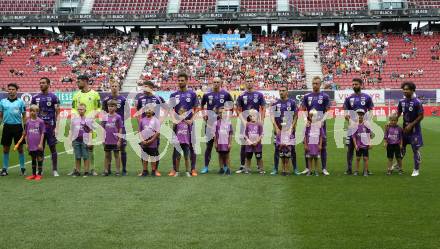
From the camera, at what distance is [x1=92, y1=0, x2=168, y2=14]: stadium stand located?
178 ft

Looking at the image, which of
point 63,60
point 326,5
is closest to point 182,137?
point 63,60

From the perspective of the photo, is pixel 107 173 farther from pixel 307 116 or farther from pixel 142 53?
pixel 142 53

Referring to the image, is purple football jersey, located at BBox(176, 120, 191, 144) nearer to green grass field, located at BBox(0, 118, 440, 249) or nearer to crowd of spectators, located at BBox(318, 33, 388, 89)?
green grass field, located at BBox(0, 118, 440, 249)

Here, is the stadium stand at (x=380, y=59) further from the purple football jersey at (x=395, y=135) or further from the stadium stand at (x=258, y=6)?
the purple football jersey at (x=395, y=135)

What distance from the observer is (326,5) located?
177 feet

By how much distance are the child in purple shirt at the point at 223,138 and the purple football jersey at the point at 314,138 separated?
1634 millimetres

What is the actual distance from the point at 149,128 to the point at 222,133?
1.54 meters

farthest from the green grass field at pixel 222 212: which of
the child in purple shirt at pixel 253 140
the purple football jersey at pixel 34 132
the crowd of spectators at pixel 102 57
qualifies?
the crowd of spectators at pixel 102 57

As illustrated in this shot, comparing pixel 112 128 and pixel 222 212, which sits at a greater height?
pixel 112 128

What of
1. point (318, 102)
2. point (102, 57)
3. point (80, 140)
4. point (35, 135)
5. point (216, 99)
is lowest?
point (80, 140)

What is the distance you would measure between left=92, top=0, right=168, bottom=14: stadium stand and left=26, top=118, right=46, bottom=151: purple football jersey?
4296cm

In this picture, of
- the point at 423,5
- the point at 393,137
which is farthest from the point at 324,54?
the point at 393,137

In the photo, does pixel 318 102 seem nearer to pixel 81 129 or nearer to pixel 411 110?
pixel 411 110

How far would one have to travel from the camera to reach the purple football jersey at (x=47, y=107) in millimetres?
11938
